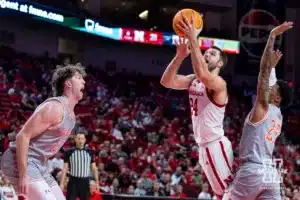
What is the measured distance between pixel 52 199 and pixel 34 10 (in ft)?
42.2

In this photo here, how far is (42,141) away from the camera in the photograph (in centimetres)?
430

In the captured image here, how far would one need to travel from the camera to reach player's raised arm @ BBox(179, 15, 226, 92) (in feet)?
14.8

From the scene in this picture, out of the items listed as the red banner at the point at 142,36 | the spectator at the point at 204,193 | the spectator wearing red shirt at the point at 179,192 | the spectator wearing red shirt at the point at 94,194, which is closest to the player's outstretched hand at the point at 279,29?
the spectator wearing red shirt at the point at 94,194

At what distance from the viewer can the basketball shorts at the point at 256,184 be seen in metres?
4.38

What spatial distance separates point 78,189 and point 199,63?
200 inches

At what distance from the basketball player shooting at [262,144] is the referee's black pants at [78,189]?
4.79 metres

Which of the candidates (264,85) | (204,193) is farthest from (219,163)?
(204,193)

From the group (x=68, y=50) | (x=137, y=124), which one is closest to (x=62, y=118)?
(x=137, y=124)

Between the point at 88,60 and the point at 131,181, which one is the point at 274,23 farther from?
the point at 131,181

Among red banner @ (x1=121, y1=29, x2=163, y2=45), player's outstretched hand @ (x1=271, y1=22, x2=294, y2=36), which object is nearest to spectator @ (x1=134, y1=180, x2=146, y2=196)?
player's outstretched hand @ (x1=271, y1=22, x2=294, y2=36)

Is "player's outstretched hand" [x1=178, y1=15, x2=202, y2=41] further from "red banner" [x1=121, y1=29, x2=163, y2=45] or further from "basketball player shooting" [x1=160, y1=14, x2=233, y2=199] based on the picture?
"red banner" [x1=121, y1=29, x2=163, y2=45]

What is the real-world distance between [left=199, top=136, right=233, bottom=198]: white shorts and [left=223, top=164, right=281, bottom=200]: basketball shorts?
0.21m

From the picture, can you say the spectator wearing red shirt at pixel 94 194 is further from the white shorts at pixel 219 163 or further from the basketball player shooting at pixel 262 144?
the basketball player shooting at pixel 262 144

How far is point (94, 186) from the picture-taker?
10.0 m
